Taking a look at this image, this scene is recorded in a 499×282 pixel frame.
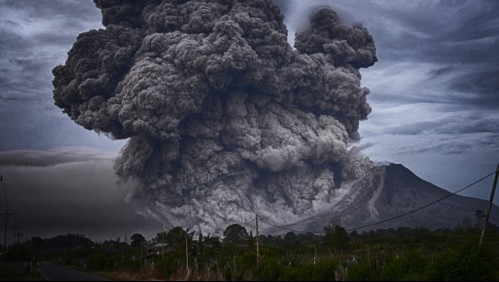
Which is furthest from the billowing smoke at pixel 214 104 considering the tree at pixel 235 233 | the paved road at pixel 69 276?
the paved road at pixel 69 276

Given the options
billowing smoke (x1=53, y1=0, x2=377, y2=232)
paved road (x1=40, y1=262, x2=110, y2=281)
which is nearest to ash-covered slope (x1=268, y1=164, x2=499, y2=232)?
billowing smoke (x1=53, y1=0, x2=377, y2=232)

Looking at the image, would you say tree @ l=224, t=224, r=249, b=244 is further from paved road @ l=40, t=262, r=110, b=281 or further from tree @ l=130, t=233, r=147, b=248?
paved road @ l=40, t=262, r=110, b=281

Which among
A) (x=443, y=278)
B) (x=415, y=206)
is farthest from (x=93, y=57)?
(x=415, y=206)

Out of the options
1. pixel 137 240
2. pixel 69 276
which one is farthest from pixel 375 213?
pixel 69 276

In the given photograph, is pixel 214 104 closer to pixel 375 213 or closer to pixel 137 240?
pixel 137 240

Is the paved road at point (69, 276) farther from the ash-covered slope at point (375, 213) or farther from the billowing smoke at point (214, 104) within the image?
the ash-covered slope at point (375, 213)

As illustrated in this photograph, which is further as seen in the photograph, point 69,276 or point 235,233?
point 235,233
